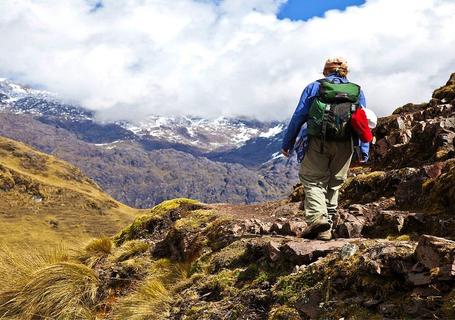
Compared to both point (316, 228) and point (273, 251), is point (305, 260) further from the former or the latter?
point (316, 228)

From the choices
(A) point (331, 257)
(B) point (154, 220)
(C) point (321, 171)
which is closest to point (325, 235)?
(C) point (321, 171)

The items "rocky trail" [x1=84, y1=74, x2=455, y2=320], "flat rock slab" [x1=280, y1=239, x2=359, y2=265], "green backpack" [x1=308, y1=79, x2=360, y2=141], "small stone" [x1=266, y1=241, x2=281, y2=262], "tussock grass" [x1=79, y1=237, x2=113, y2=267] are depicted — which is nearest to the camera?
"rocky trail" [x1=84, y1=74, x2=455, y2=320]

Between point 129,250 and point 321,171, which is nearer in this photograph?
point 321,171

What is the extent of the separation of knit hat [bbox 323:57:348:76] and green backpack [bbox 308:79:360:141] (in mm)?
614

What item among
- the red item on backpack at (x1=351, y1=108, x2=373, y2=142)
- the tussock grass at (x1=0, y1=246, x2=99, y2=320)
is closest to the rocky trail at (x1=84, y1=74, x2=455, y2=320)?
the tussock grass at (x1=0, y1=246, x2=99, y2=320)

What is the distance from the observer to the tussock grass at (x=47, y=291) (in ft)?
30.5

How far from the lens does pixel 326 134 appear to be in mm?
9281

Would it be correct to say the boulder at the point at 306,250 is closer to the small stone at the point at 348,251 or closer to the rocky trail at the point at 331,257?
the rocky trail at the point at 331,257

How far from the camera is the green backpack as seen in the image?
356 inches

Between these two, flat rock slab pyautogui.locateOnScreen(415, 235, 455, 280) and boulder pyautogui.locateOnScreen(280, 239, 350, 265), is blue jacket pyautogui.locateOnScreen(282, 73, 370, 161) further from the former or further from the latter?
flat rock slab pyautogui.locateOnScreen(415, 235, 455, 280)

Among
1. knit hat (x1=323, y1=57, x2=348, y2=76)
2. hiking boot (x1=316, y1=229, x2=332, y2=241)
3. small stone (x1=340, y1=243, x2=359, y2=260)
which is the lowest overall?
hiking boot (x1=316, y1=229, x2=332, y2=241)

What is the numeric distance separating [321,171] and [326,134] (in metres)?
0.96

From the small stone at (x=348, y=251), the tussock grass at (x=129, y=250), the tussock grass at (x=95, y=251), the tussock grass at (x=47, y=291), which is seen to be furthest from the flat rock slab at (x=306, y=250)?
the tussock grass at (x=95, y=251)

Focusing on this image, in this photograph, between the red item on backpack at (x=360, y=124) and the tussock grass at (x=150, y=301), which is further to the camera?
the red item on backpack at (x=360, y=124)
